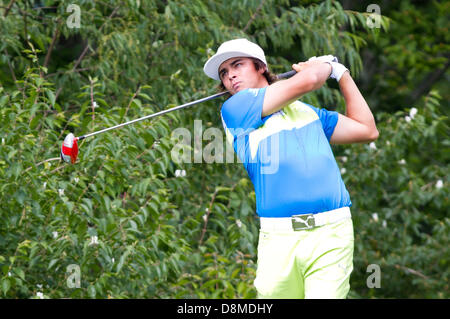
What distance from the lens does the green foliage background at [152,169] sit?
491cm

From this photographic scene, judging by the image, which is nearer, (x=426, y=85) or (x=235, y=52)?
(x=235, y=52)

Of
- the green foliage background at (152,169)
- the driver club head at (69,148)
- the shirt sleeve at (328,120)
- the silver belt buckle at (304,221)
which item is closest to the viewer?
the silver belt buckle at (304,221)

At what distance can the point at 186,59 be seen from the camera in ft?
22.1

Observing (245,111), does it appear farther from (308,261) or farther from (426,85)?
(426,85)

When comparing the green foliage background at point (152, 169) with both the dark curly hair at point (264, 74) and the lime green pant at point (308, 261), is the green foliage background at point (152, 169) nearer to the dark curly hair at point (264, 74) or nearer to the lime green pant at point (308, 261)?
the dark curly hair at point (264, 74)

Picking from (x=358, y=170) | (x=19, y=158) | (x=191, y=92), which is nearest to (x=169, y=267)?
(x=19, y=158)

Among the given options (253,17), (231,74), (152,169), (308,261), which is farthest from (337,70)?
(253,17)

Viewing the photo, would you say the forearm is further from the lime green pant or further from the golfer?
the lime green pant

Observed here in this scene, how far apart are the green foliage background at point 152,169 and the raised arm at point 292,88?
6.01ft

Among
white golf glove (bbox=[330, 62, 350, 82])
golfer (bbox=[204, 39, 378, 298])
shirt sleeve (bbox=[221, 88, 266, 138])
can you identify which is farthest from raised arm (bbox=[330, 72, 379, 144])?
shirt sleeve (bbox=[221, 88, 266, 138])

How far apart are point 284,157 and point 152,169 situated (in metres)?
2.19

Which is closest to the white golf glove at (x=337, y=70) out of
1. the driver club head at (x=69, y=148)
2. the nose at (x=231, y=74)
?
the nose at (x=231, y=74)

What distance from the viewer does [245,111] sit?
3.28 metres

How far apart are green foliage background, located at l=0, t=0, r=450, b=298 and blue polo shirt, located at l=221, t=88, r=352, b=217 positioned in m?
1.71
